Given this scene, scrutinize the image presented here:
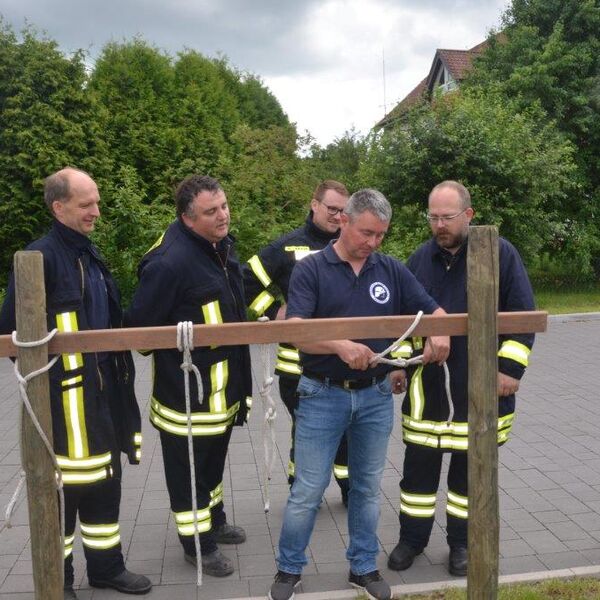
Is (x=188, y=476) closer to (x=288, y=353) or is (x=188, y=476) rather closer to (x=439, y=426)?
(x=288, y=353)

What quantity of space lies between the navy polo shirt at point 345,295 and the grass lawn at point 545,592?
1121 millimetres

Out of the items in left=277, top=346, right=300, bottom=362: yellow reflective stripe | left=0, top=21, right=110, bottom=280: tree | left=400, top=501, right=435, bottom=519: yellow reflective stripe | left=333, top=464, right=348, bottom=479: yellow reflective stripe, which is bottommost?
left=400, top=501, right=435, bottom=519: yellow reflective stripe

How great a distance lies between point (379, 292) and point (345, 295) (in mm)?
167

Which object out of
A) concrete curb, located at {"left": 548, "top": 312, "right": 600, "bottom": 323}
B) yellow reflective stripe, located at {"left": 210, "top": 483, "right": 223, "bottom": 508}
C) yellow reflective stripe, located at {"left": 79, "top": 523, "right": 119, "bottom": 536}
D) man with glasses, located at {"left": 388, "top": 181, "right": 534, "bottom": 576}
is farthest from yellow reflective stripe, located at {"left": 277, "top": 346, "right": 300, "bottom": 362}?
concrete curb, located at {"left": 548, "top": 312, "right": 600, "bottom": 323}

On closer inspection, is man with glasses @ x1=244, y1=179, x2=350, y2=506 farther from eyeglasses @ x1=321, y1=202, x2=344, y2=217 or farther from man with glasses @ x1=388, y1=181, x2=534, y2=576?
man with glasses @ x1=388, y1=181, x2=534, y2=576

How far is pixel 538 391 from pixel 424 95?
754cm

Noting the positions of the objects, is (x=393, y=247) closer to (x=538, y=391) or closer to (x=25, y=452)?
(x=538, y=391)

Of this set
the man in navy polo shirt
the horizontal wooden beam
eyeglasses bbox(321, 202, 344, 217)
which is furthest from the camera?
eyeglasses bbox(321, 202, 344, 217)

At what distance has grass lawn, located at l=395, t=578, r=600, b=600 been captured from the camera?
10.9ft

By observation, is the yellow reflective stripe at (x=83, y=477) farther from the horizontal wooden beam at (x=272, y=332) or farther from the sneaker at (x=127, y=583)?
the horizontal wooden beam at (x=272, y=332)

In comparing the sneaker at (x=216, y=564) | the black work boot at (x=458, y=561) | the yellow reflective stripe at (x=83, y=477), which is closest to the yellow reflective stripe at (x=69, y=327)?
the yellow reflective stripe at (x=83, y=477)

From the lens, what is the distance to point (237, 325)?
2.64m

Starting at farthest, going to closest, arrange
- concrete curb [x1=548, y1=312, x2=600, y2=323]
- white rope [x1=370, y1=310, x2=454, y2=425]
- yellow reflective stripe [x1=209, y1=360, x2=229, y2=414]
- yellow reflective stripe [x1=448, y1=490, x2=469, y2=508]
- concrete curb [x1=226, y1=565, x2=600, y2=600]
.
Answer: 1. concrete curb [x1=548, y1=312, x2=600, y2=323]
2. yellow reflective stripe [x1=448, y1=490, x2=469, y2=508]
3. yellow reflective stripe [x1=209, y1=360, x2=229, y2=414]
4. concrete curb [x1=226, y1=565, x2=600, y2=600]
5. white rope [x1=370, y1=310, x2=454, y2=425]

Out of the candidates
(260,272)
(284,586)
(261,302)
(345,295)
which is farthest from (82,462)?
(260,272)
